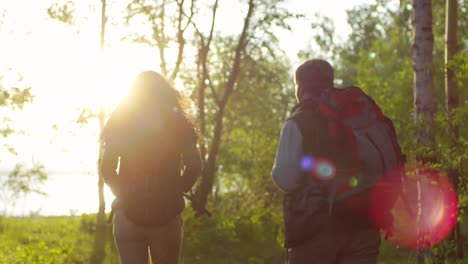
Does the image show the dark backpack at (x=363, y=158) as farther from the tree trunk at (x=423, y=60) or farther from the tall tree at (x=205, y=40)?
the tall tree at (x=205, y=40)

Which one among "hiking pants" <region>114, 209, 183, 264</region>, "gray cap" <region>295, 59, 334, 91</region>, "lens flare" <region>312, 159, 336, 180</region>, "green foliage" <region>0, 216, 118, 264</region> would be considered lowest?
"green foliage" <region>0, 216, 118, 264</region>

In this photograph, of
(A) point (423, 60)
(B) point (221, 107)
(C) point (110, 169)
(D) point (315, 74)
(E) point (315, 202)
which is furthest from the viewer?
(B) point (221, 107)

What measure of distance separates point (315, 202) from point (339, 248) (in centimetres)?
28

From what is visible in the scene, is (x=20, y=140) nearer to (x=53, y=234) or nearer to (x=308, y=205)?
(x=53, y=234)

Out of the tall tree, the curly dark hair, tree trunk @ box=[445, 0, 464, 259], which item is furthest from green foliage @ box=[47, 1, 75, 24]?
the curly dark hair

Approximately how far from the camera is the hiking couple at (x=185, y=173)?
379 cm

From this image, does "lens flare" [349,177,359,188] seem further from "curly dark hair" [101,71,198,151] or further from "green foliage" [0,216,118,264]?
"green foliage" [0,216,118,264]

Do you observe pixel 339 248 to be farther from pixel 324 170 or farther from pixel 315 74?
pixel 315 74

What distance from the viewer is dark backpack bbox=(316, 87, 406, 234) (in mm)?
3803

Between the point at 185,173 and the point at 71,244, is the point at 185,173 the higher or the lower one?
the higher one

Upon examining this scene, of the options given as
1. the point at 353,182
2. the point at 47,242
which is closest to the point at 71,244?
the point at 47,242

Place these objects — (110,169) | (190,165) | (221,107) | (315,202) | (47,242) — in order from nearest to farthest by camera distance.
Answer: (315,202), (110,169), (190,165), (47,242), (221,107)

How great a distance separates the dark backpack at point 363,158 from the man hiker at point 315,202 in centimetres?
3

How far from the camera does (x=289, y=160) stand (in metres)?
3.81
